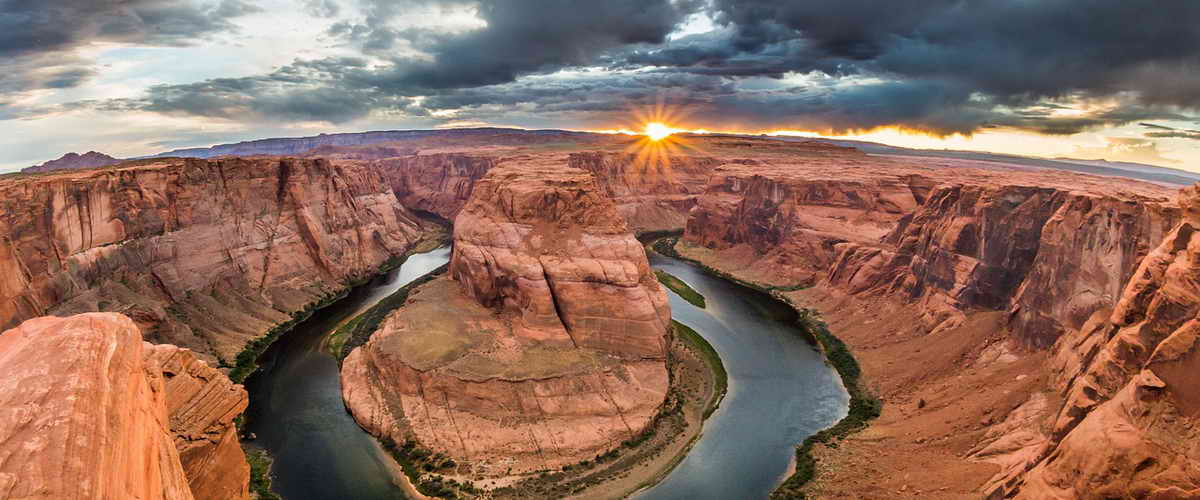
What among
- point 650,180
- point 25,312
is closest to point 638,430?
point 25,312

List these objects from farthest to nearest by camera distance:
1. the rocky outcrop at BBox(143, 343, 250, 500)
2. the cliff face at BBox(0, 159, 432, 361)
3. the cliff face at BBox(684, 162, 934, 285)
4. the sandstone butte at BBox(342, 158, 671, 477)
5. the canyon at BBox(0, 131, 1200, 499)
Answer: the cliff face at BBox(684, 162, 934, 285) < the cliff face at BBox(0, 159, 432, 361) < the sandstone butte at BBox(342, 158, 671, 477) < the canyon at BBox(0, 131, 1200, 499) < the rocky outcrop at BBox(143, 343, 250, 500)

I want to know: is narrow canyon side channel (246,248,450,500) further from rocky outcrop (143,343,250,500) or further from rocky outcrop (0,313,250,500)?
rocky outcrop (0,313,250,500)

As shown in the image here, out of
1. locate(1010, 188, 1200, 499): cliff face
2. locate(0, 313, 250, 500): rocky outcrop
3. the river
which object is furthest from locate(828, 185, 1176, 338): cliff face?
locate(0, 313, 250, 500): rocky outcrop

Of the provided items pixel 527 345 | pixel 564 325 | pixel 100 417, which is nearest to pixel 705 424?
pixel 564 325

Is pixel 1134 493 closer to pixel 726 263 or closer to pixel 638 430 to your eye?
pixel 638 430

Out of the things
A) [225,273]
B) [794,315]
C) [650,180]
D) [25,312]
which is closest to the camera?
[25,312]
